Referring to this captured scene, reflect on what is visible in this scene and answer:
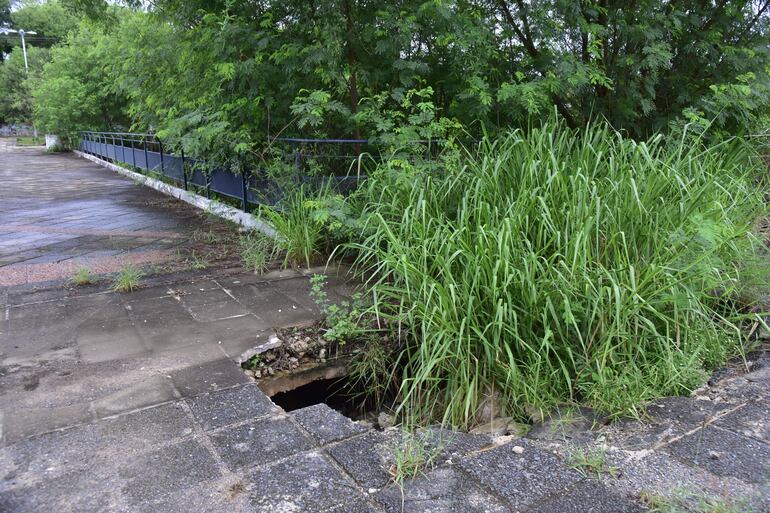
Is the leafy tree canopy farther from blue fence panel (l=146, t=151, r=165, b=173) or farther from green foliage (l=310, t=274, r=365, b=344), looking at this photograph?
blue fence panel (l=146, t=151, r=165, b=173)

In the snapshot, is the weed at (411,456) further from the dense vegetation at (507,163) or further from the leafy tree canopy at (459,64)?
the leafy tree canopy at (459,64)

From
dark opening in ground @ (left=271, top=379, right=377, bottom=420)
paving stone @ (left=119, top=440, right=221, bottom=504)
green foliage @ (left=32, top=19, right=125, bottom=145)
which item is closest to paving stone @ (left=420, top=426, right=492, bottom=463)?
paving stone @ (left=119, top=440, right=221, bottom=504)

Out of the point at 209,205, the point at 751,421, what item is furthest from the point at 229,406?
the point at 209,205

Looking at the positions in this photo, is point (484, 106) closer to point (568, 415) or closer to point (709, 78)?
point (709, 78)

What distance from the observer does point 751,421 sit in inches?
101

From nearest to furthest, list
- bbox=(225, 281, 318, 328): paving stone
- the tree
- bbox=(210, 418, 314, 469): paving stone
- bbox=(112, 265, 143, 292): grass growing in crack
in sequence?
bbox=(210, 418, 314, 469): paving stone < bbox=(225, 281, 318, 328): paving stone < bbox=(112, 265, 143, 292): grass growing in crack < the tree

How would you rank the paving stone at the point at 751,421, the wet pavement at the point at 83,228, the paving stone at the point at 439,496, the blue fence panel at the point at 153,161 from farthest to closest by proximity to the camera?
the blue fence panel at the point at 153,161 → the wet pavement at the point at 83,228 → the paving stone at the point at 751,421 → the paving stone at the point at 439,496

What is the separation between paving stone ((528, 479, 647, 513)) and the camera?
197 cm

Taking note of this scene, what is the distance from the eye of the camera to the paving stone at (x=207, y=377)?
2928 mm

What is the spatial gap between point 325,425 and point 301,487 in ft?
1.54

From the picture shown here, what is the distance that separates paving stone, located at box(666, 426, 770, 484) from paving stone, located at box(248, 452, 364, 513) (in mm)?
1316

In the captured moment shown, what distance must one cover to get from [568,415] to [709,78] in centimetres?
507

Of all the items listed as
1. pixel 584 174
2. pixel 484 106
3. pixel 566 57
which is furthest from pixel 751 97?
pixel 584 174

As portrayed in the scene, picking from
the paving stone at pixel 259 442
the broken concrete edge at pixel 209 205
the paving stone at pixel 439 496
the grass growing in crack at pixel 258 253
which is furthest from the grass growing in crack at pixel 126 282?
the paving stone at pixel 439 496
